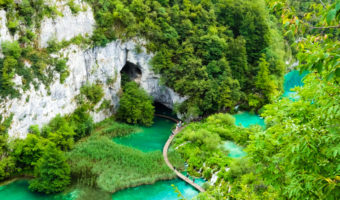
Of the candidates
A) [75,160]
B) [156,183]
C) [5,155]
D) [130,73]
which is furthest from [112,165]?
[130,73]

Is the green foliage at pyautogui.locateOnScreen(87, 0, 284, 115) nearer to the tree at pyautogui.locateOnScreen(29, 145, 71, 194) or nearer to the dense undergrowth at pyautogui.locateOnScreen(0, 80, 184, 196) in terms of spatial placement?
the dense undergrowth at pyautogui.locateOnScreen(0, 80, 184, 196)

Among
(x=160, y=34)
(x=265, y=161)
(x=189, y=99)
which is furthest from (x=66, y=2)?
(x=265, y=161)

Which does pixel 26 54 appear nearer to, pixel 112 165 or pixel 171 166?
pixel 112 165

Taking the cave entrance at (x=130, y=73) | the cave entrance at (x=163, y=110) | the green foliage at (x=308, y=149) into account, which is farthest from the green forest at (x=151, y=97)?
the cave entrance at (x=130, y=73)

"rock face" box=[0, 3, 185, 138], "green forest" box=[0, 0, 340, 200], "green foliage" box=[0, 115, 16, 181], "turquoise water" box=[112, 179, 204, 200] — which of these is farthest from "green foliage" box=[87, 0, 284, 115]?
"green foliage" box=[0, 115, 16, 181]

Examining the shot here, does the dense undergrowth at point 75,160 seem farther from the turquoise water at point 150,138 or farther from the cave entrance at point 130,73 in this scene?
the cave entrance at point 130,73

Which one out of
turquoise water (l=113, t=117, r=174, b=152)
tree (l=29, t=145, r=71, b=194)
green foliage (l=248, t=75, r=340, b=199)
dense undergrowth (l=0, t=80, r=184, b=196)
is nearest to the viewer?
green foliage (l=248, t=75, r=340, b=199)
